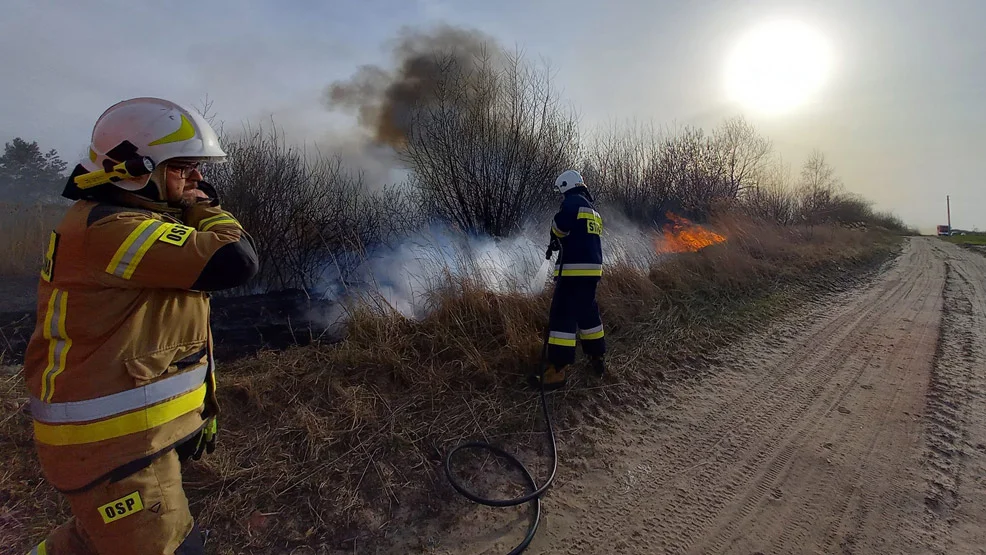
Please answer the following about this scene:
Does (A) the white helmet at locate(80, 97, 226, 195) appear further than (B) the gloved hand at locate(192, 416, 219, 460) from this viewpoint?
No

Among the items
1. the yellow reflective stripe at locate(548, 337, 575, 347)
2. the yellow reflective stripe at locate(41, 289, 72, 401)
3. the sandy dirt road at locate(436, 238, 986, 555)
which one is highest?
the yellow reflective stripe at locate(41, 289, 72, 401)

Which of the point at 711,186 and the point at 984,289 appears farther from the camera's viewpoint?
the point at 711,186

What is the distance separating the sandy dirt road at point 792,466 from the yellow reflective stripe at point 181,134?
240 centimetres

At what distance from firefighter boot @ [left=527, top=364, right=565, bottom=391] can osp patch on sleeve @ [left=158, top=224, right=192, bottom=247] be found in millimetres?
3081

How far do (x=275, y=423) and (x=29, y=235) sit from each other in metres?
10.3

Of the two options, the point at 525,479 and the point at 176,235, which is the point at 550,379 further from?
the point at 176,235

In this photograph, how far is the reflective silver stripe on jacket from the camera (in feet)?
4.90

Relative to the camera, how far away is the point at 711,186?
18094 millimetres

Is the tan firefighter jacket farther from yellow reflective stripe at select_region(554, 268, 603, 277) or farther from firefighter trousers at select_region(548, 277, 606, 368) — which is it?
yellow reflective stripe at select_region(554, 268, 603, 277)

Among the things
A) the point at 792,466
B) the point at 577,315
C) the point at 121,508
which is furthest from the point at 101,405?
the point at 792,466

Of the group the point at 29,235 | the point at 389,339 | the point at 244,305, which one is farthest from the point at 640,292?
the point at 29,235

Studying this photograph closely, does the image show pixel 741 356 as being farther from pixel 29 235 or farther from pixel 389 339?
pixel 29 235

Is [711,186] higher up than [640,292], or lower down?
higher up

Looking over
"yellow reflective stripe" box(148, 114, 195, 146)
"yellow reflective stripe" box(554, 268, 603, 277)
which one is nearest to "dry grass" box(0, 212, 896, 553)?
"yellow reflective stripe" box(554, 268, 603, 277)
